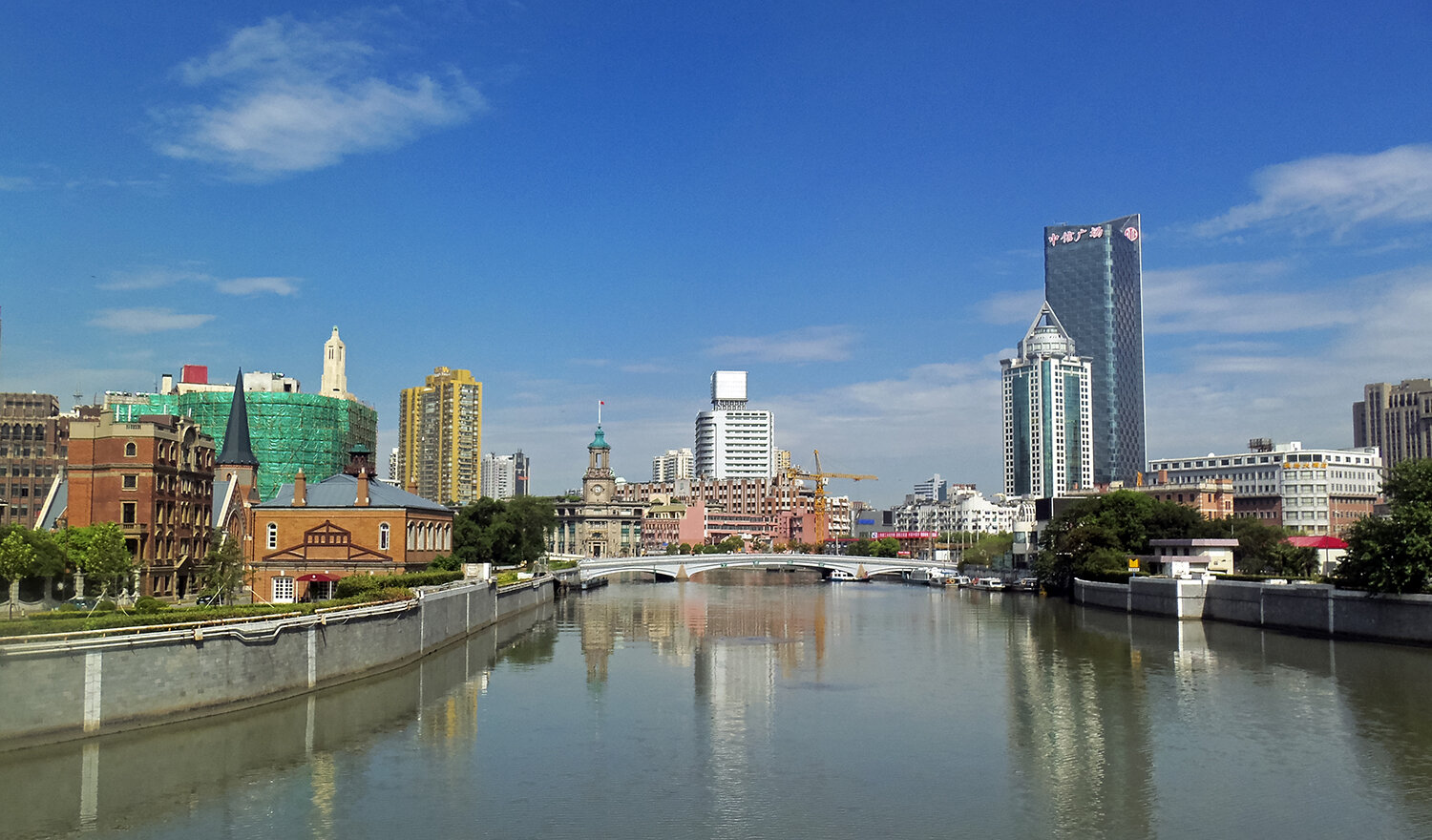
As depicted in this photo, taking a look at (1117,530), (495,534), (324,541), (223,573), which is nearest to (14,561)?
(223,573)

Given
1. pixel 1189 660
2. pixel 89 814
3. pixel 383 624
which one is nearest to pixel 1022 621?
pixel 1189 660

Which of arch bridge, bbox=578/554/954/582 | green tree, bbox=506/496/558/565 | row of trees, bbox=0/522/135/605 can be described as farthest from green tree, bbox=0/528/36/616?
arch bridge, bbox=578/554/954/582

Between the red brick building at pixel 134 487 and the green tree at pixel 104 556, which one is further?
the red brick building at pixel 134 487

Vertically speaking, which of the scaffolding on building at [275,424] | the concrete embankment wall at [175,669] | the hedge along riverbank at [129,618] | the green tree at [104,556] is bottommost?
the concrete embankment wall at [175,669]

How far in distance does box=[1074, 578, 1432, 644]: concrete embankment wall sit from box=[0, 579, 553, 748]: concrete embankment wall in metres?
61.5

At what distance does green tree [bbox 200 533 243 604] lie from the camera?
226 feet

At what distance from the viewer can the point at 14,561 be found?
186 feet

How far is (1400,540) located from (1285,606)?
1407 cm

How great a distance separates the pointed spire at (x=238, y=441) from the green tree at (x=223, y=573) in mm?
25336

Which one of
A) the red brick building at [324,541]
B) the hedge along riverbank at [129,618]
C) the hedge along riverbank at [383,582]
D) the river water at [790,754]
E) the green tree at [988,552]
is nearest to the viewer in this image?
the river water at [790,754]

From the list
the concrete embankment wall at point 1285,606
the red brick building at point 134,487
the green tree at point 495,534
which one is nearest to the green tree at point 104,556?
the red brick building at point 134,487

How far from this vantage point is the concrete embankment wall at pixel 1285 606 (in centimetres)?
7188

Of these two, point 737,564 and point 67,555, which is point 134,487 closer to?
point 67,555

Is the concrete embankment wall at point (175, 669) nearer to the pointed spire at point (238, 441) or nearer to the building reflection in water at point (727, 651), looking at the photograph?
the building reflection in water at point (727, 651)
